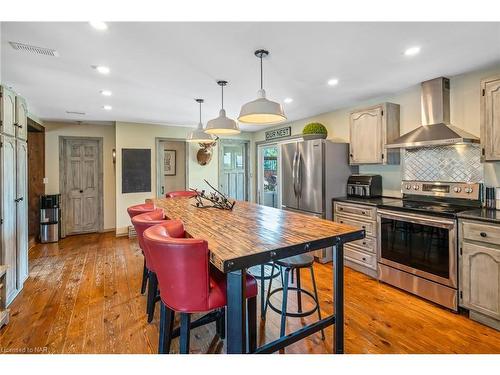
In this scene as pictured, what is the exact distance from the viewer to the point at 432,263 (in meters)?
2.65

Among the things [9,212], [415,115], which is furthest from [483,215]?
[9,212]

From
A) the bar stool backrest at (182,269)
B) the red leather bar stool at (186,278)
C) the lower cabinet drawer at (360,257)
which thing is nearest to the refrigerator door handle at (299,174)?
the lower cabinet drawer at (360,257)

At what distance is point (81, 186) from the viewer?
5.65 m

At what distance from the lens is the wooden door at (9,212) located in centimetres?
256

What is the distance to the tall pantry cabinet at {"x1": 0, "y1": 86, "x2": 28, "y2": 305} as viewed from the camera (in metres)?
2.56

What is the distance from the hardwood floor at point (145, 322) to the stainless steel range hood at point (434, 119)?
66.4 inches

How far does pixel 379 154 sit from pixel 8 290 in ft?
14.6

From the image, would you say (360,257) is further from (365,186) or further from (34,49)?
(34,49)

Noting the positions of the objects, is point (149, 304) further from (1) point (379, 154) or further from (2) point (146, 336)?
(1) point (379, 154)

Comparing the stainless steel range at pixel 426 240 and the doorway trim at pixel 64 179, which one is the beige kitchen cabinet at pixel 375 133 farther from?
the doorway trim at pixel 64 179

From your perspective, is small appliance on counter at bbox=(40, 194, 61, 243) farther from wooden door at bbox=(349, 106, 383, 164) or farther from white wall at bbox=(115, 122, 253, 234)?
wooden door at bbox=(349, 106, 383, 164)

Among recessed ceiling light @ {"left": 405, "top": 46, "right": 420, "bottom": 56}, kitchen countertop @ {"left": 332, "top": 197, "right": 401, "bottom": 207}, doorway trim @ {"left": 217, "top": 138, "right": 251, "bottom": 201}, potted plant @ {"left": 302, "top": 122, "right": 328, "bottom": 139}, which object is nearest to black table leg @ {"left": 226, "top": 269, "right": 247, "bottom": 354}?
recessed ceiling light @ {"left": 405, "top": 46, "right": 420, "bottom": 56}

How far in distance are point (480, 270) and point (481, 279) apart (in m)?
0.08
